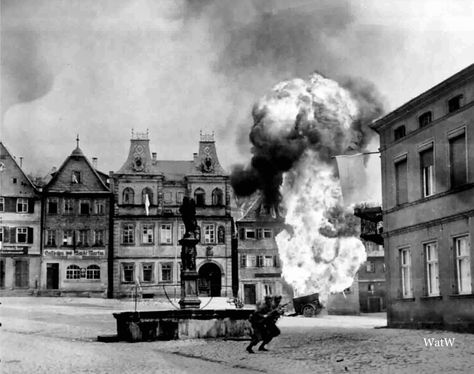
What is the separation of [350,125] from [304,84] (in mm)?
4893

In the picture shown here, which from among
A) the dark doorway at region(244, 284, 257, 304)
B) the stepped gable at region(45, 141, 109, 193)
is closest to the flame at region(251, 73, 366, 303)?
the dark doorway at region(244, 284, 257, 304)

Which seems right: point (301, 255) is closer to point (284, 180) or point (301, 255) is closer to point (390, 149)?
point (284, 180)

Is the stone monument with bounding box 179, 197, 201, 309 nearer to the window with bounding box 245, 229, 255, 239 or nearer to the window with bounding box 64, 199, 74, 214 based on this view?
the window with bounding box 245, 229, 255, 239

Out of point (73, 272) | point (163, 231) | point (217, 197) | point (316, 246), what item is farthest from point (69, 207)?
point (316, 246)

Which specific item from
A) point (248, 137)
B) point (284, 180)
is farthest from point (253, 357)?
point (284, 180)

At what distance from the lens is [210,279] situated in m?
48.0

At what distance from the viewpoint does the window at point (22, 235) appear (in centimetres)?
4678

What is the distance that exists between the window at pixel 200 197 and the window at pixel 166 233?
2285mm

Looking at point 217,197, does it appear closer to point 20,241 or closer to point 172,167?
point 172,167

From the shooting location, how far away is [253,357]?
1480 cm

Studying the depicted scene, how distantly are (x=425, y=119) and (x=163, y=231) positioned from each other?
26545 millimetres

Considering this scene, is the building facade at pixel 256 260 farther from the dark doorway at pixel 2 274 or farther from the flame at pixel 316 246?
the dark doorway at pixel 2 274

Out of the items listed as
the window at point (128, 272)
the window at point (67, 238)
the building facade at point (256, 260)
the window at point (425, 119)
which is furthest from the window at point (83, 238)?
the window at point (425, 119)

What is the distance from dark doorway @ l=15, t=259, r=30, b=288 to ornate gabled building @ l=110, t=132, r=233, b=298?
4959 mm
